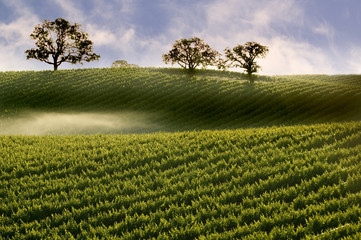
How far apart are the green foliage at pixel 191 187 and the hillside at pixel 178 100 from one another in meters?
12.7

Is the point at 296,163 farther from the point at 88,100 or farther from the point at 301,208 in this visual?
the point at 88,100

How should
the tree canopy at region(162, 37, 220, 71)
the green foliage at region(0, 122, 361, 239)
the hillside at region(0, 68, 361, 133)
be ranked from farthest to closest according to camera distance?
1. the tree canopy at region(162, 37, 220, 71)
2. the hillside at region(0, 68, 361, 133)
3. the green foliage at region(0, 122, 361, 239)

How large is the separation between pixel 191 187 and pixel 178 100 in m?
23.8

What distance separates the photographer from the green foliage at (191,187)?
6.02 m

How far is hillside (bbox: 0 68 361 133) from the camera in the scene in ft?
84.2

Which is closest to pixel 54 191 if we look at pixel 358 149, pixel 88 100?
pixel 358 149

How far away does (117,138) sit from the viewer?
1292 centimetres

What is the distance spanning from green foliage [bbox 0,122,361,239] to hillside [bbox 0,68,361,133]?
12732mm

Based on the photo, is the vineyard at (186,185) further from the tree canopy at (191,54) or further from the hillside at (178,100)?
the tree canopy at (191,54)

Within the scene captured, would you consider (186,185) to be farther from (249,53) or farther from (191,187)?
(249,53)

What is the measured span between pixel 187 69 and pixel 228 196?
43.0 meters

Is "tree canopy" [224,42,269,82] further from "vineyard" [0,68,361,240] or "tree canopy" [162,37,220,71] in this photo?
"vineyard" [0,68,361,240]

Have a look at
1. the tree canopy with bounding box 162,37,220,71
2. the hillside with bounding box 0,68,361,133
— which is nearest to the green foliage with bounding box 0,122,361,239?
the hillside with bounding box 0,68,361,133

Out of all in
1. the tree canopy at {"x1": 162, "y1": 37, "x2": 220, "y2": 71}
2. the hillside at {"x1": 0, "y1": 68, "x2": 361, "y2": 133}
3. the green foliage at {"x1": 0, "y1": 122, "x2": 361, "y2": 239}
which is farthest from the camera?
the tree canopy at {"x1": 162, "y1": 37, "x2": 220, "y2": 71}
